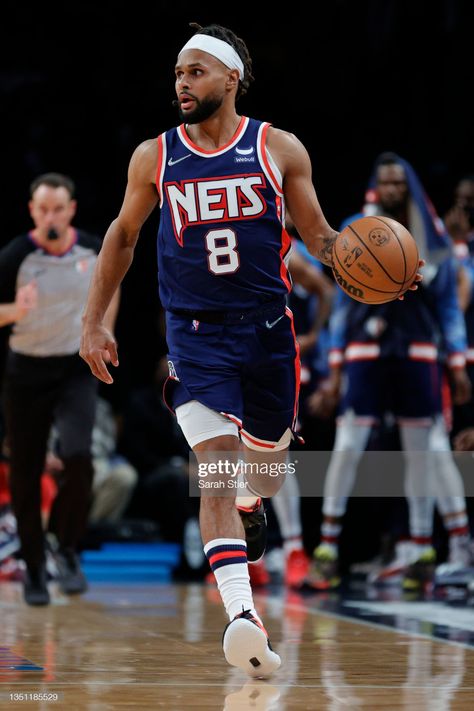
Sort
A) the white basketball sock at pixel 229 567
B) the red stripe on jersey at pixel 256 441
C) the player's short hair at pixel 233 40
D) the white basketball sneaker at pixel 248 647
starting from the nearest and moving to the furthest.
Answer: the white basketball sneaker at pixel 248 647
the white basketball sock at pixel 229 567
the player's short hair at pixel 233 40
the red stripe on jersey at pixel 256 441

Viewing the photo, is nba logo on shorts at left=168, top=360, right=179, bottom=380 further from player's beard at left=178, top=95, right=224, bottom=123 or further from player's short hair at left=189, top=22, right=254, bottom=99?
player's short hair at left=189, top=22, right=254, bottom=99

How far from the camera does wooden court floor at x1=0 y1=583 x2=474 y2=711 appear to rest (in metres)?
3.17

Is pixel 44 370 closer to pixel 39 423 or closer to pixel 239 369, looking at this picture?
pixel 39 423

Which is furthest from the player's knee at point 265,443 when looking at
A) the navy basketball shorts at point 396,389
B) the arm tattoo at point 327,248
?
the navy basketball shorts at point 396,389

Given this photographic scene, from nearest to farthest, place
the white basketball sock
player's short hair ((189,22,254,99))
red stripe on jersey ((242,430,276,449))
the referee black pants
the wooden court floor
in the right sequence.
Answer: the wooden court floor < the white basketball sock < player's short hair ((189,22,254,99)) < red stripe on jersey ((242,430,276,449)) < the referee black pants

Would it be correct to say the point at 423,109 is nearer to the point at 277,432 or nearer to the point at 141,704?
the point at 277,432

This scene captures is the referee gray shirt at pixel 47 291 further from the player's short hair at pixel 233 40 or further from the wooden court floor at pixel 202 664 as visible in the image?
the player's short hair at pixel 233 40

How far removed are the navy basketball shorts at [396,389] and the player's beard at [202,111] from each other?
3234 mm

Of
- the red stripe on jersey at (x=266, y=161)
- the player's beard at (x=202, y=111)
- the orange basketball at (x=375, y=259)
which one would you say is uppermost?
the player's beard at (x=202, y=111)

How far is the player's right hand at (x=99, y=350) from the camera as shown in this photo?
3971 mm

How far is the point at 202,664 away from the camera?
3881 millimetres

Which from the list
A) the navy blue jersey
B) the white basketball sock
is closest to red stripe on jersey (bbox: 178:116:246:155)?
the navy blue jersey

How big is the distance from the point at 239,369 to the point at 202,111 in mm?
814

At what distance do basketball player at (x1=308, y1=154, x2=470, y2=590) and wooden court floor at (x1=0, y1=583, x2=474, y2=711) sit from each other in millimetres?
1390
